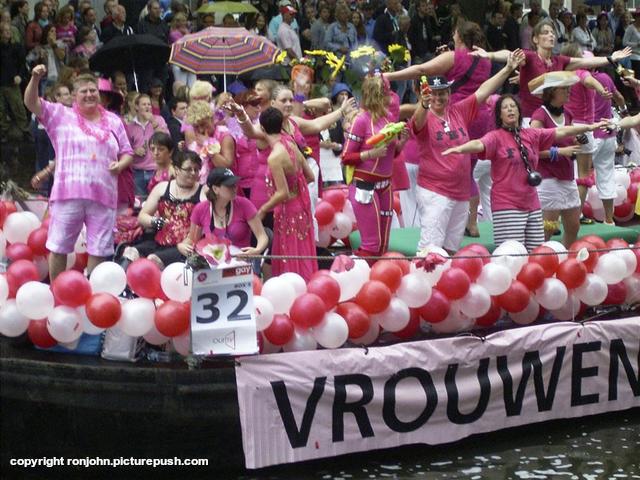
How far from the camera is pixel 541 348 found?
8.91 m

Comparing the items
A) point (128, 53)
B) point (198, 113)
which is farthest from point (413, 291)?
point (128, 53)

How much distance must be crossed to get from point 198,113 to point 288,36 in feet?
27.3

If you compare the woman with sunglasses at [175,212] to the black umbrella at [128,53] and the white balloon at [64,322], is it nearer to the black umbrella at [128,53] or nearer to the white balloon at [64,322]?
the white balloon at [64,322]

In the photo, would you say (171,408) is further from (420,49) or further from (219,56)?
(420,49)

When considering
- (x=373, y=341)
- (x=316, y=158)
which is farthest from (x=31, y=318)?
(x=316, y=158)

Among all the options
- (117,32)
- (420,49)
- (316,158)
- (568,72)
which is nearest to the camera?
(568,72)

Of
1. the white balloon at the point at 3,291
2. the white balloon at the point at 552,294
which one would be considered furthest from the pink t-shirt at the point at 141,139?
the white balloon at the point at 552,294

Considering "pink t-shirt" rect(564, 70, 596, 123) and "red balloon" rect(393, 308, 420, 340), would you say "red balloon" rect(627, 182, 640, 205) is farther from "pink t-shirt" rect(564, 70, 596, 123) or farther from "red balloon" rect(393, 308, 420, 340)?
"red balloon" rect(393, 308, 420, 340)

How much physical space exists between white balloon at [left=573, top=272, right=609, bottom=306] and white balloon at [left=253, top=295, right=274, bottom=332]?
2380 millimetres

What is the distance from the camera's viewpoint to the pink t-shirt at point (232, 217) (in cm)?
878

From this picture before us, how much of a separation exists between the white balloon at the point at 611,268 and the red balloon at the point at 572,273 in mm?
196

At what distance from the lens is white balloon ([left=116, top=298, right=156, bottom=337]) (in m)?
7.99

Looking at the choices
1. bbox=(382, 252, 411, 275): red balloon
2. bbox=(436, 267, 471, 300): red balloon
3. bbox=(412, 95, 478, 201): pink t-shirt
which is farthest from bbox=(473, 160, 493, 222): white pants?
bbox=(436, 267, 471, 300): red balloon

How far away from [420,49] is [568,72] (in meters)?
9.45
